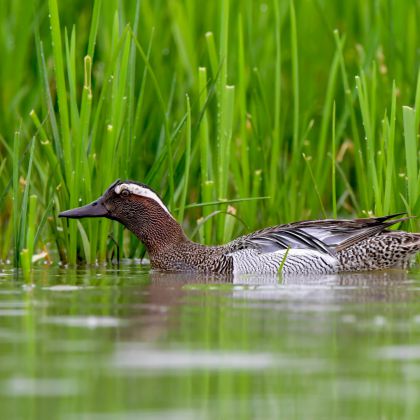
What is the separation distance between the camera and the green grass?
912 centimetres

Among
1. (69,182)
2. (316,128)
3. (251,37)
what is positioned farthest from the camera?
(316,128)

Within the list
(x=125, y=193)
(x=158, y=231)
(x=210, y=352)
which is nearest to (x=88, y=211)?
(x=125, y=193)

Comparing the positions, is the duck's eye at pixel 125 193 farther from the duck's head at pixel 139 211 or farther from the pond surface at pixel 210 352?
the pond surface at pixel 210 352

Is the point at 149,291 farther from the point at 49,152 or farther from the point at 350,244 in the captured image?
the point at 350,244

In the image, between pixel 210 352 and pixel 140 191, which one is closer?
pixel 210 352

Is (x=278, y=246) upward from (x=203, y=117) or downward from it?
downward

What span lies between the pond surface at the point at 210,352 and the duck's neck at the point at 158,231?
229 cm

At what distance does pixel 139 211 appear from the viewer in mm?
10117

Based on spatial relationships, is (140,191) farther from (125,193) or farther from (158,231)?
(158,231)

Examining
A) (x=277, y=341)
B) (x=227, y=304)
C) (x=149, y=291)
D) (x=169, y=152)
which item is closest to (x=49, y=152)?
(x=169, y=152)

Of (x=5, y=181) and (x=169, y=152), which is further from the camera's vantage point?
(x=5, y=181)

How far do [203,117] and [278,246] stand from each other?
3.75ft

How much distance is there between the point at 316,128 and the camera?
463 inches

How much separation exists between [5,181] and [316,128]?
126 inches
